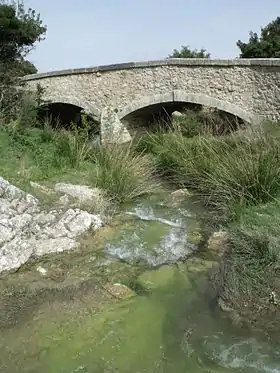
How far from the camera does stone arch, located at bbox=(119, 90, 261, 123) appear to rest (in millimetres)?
10727

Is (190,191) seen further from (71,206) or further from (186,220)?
(71,206)

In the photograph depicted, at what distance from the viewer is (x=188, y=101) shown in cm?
1166

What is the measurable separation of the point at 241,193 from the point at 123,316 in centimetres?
288

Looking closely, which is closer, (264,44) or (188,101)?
(188,101)

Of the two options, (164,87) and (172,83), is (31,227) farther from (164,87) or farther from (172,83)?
(164,87)

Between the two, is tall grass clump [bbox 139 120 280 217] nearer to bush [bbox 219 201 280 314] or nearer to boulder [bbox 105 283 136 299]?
bush [bbox 219 201 280 314]

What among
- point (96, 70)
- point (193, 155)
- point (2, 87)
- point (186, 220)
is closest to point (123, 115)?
point (96, 70)

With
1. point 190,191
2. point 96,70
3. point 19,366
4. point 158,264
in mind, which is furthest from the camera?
point 96,70

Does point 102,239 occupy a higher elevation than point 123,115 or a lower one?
lower

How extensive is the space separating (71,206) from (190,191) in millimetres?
2277

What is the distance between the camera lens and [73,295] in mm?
4500

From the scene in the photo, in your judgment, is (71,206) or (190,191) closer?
(71,206)

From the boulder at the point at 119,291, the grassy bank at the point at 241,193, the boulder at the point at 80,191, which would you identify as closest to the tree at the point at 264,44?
the grassy bank at the point at 241,193

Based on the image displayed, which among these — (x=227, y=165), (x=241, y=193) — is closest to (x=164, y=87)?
(x=227, y=165)
